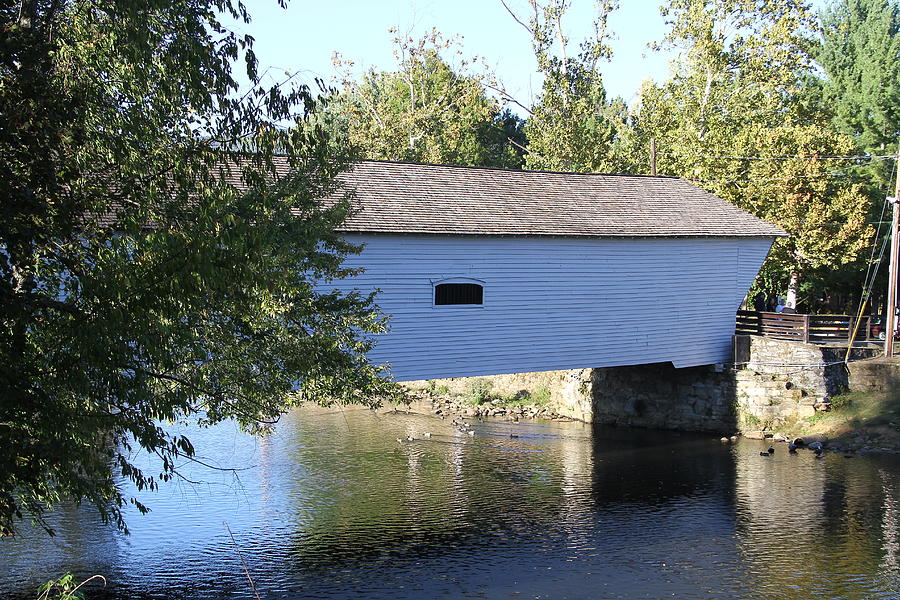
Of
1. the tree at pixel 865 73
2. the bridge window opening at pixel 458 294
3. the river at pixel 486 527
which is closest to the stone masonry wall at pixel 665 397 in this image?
the river at pixel 486 527

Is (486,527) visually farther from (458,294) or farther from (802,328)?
(802,328)

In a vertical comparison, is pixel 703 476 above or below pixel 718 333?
below

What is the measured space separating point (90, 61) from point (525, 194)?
43.3 ft

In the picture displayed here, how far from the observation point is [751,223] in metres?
21.8

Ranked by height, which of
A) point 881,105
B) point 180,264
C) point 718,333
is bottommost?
point 718,333

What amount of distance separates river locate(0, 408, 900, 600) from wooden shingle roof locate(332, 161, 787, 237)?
4895 millimetres

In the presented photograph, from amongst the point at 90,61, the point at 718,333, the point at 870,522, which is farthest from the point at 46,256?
the point at 718,333

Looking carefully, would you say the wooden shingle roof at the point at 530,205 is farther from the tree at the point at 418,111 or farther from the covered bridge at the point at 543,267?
the tree at the point at 418,111

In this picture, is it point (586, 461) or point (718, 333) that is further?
point (718, 333)

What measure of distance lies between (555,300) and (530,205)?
2.11 m

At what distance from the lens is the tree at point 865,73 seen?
30.7 meters

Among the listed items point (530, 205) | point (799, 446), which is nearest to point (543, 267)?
point (530, 205)

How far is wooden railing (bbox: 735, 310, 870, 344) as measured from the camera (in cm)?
2198

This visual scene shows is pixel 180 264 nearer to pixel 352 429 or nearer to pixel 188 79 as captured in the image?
pixel 188 79
